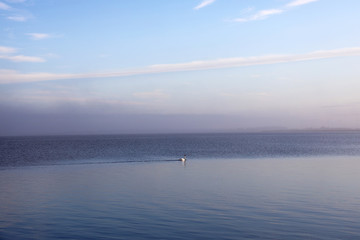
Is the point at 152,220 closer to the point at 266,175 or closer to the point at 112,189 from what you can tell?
the point at 112,189

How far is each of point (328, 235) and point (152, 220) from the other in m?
9.20

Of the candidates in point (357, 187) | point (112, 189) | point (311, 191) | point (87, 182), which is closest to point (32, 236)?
point (112, 189)

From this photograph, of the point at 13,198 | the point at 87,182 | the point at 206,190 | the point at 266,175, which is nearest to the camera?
the point at 13,198

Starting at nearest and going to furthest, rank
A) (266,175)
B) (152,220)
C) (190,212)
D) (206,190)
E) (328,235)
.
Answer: (328,235)
(152,220)
(190,212)
(206,190)
(266,175)

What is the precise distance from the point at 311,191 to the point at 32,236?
815 inches

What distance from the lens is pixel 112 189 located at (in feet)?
99.5

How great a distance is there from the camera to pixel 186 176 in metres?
38.6

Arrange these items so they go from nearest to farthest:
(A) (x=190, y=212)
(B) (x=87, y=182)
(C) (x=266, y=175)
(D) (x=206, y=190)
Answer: (A) (x=190, y=212), (D) (x=206, y=190), (B) (x=87, y=182), (C) (x=266, y=175)

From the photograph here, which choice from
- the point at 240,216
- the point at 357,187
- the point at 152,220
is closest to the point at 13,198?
the point at 152,220

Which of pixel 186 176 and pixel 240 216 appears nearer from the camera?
pixel 240 216

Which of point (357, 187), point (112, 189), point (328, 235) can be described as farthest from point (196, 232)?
point (357, 187)

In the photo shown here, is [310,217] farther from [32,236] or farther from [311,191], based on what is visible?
[32,236]

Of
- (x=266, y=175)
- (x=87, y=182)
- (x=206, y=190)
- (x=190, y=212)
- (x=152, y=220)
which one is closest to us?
(x=152, y=220)

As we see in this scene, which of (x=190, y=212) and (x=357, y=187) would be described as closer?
(x=190, y=212)
